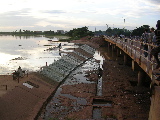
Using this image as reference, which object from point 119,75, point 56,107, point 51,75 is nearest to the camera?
point 56,107

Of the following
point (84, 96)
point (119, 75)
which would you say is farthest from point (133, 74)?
point (84, 96)

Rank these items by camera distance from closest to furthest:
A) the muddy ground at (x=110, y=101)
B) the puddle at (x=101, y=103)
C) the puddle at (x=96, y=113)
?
the muddy ground at (x=110, y=101) → the puddle at (x=96, y=113) → the puddle at (x=101, y=103)

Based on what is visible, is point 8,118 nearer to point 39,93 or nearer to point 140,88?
point 39,93

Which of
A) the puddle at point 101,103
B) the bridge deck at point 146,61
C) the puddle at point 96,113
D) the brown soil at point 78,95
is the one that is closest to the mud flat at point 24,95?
the brown soil at point 78,95

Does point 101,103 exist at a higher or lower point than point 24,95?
lower

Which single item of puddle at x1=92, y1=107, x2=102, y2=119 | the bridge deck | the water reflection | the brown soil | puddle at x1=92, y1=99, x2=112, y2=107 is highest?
the bridge deck

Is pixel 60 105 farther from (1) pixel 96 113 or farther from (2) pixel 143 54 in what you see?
(2) pixel 143 54

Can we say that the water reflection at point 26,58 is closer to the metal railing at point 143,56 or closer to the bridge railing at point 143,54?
the bridge railing at point 143,54

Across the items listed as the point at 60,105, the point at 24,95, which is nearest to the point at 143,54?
the point at 60,105

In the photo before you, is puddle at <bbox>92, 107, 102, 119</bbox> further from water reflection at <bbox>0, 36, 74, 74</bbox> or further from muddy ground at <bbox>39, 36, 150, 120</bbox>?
water reflection at <bbox>0, 36, 74, 74</bbox>

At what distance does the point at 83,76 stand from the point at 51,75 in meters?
4.14

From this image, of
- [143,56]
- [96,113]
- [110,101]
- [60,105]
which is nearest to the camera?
[143,56]

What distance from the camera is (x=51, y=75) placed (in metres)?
21.9

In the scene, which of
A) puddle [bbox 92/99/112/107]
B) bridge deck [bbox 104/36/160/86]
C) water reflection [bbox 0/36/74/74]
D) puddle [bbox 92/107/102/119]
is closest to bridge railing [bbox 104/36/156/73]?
bridge deck [bbox 104/36/160/86]
